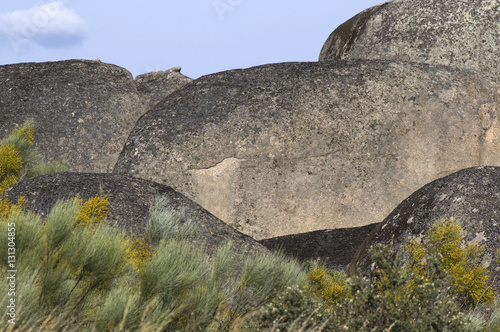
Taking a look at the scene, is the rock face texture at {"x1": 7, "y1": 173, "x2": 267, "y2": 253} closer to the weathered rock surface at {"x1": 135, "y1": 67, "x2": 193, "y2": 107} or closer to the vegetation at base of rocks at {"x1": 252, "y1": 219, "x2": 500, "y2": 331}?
the vegetation at base of rocks at {"x1": 252, "y1": 219, "x2": 500, "y2": 331}

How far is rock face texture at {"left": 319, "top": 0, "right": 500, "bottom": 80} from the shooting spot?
52.0 ft

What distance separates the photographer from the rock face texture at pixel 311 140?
1234 cm

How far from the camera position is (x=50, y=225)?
6.22m

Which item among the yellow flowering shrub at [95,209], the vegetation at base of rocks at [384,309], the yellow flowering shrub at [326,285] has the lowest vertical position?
the yellow flowering shrub at [326,285]

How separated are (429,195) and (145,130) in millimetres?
6539

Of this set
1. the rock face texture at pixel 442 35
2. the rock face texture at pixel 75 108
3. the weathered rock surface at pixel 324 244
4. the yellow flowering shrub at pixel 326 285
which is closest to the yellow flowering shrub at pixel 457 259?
the yellow flowering shrub at pixel 326 285

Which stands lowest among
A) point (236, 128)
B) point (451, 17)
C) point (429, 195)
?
point (429, 195)

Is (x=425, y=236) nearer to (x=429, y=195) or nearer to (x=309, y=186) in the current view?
(x=429, y=195)

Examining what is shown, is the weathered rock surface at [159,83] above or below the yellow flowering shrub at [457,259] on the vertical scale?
above

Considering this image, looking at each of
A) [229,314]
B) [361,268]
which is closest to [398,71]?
[361,268]
